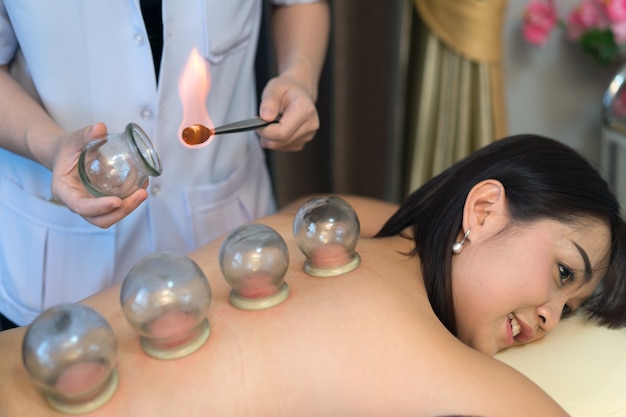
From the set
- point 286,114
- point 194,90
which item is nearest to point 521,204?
point 286,114

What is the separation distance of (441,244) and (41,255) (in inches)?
27.3

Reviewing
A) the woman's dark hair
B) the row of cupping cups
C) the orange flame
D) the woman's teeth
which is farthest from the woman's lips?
the orange flame

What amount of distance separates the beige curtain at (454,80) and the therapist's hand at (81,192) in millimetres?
1209

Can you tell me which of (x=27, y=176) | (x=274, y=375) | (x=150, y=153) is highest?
(x=150, y=153)

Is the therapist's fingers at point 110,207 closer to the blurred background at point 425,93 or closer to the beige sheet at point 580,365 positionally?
the beige sheet at point 580,365

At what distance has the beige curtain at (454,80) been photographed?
1.88m


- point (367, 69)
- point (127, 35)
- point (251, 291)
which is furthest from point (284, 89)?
point (367, 69)

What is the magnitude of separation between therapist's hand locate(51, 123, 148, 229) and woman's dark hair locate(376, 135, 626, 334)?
21.3 inches

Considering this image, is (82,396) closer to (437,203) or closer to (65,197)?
(65,197)

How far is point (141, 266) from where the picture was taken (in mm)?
896

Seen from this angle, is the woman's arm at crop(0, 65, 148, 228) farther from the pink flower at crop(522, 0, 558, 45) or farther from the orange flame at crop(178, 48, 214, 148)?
the pink flower at crop(522, 0, 558, 45)

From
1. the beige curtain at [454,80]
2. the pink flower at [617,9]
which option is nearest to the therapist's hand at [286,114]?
the beige curtain at [454,80]

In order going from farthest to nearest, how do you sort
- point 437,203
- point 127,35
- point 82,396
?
point 437,203
point 127,35
point 82,396

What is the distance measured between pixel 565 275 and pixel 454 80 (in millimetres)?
884
